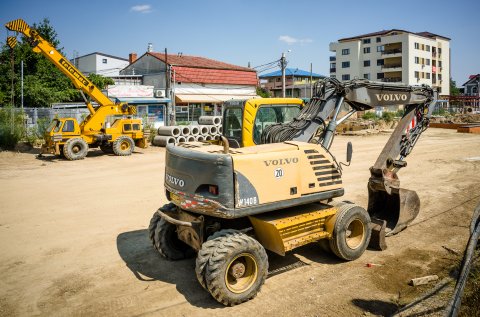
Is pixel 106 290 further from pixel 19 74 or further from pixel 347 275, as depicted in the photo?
pixel 19 74

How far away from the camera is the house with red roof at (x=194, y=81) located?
3488cm

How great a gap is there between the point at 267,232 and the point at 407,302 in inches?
78.8

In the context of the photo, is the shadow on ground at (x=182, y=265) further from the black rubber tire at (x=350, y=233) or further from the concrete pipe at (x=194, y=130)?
the concrete pipe at (x=194, y=130)

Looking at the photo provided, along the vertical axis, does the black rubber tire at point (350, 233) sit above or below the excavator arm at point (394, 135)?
below

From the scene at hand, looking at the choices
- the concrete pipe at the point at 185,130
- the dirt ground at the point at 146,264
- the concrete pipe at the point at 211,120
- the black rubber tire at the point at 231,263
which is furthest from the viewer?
the concrete pipe at the point at 211,120

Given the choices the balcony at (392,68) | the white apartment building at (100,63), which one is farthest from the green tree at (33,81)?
the balcony at (392,68)

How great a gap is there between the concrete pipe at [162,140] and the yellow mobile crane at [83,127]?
1.74 m

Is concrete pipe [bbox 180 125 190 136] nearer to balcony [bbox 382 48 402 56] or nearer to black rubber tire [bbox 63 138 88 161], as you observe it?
black rubber tire [bbox 63 138 88 161]

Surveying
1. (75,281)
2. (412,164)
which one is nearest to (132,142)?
(412,164)

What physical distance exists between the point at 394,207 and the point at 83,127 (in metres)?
16.1

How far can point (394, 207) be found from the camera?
25.8ft

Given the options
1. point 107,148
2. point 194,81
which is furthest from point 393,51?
point 107,148

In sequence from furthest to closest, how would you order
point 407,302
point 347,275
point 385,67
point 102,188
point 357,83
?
point 385,67 < point 102,188 < point 357,83 < point 347,275 < point 407,302

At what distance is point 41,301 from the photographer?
5.47m
